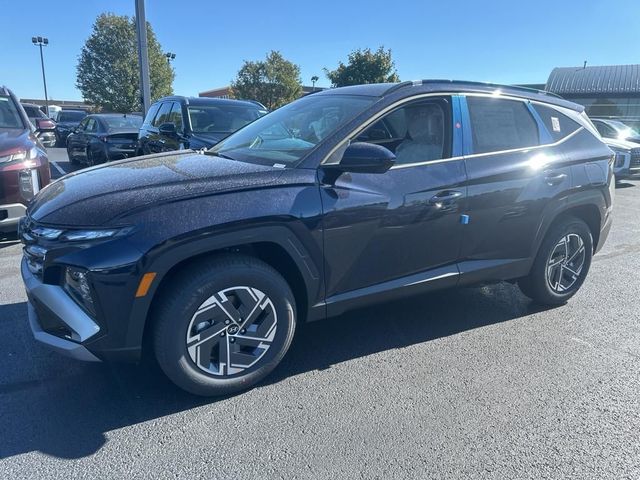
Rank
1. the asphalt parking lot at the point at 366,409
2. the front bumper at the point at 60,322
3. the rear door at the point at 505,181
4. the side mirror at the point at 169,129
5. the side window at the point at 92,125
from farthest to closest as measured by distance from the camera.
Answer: the side window at the point at 92,125, the side mirror at the point at 169,129, the rear door at the point at 505,181, the front bumper at the point at 60,322, the asphalt parking lot at the point at 366,409

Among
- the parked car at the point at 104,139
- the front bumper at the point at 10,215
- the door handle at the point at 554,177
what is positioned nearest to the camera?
the door handle at the point at 554,177

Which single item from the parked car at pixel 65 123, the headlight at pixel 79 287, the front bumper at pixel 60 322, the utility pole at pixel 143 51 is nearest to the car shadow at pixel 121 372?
the front bumper at pixel 60 322

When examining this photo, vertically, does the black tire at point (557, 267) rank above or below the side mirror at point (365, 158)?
below

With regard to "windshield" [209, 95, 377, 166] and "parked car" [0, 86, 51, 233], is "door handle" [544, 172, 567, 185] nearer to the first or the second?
"windshield" [209, 95, 377, 166]

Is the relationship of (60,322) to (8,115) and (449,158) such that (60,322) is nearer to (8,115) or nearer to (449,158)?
(449,158)

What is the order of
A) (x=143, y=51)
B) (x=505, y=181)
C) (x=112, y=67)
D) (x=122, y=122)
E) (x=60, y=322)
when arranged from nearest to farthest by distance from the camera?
(x=60, y=322) → (x=505, y=181) → (x=143, y=51) → (x=122, y=122) → (x=112, y=67)

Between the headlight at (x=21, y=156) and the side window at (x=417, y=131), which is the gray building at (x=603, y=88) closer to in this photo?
the side window at (x=417, y=131)

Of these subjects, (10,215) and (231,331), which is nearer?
(231,331)

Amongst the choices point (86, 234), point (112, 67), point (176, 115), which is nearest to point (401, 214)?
point (86, 234)

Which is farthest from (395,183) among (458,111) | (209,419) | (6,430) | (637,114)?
(637,114)

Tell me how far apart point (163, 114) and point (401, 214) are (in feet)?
19.7

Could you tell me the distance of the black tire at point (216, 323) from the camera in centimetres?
257

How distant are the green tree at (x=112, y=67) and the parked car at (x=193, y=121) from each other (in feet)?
115

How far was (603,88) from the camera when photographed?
120 feet
